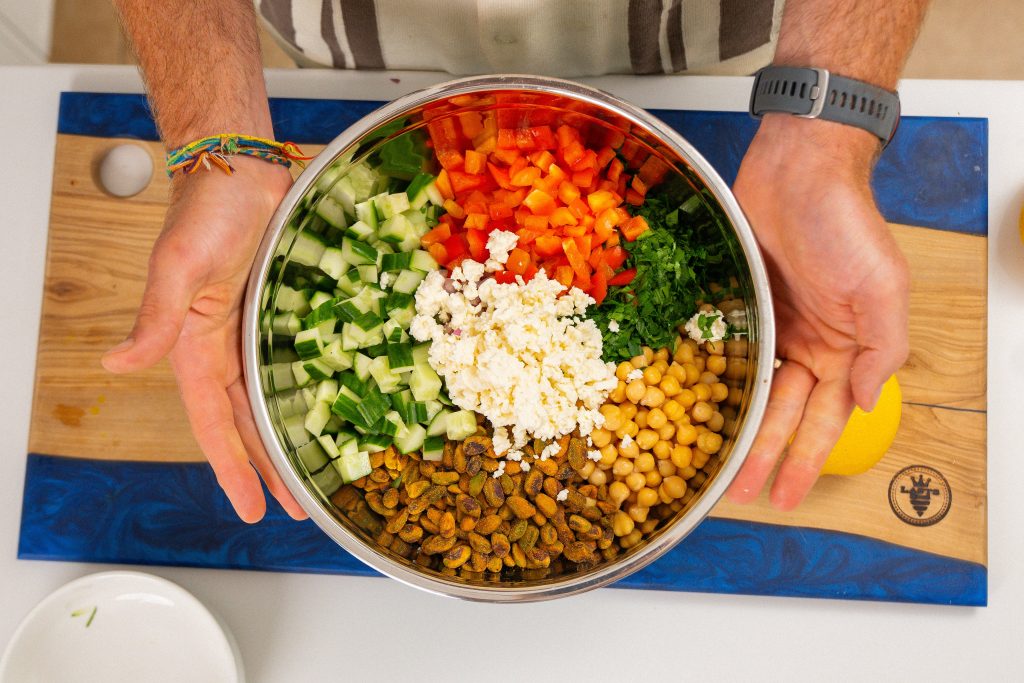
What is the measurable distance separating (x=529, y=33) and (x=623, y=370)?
649mm

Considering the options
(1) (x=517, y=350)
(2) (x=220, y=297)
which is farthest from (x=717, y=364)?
(2) (x=220, y=297)

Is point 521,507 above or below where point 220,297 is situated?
below

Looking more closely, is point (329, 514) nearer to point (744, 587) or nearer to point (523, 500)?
point (523, 500)

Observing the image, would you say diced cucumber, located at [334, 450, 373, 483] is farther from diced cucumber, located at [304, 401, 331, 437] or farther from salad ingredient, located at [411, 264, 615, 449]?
salad ingredient, located at [411, 264, 615, 449]

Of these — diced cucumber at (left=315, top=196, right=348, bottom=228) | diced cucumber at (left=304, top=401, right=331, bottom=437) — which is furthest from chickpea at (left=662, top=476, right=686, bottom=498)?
diced cucumber at (left=315, top=196, right=348, bottom=228)

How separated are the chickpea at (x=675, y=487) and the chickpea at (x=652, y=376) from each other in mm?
169

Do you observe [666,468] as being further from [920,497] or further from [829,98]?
[829,98]

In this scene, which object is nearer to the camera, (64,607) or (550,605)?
(64,607)

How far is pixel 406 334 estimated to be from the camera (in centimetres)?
138

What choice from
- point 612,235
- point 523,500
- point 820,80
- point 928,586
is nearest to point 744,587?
point 928,586

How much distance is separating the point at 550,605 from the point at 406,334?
61cm

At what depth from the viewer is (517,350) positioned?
129cm

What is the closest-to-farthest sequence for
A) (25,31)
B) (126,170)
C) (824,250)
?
1. (824,250)
2. (126,170)
3. (25,31)

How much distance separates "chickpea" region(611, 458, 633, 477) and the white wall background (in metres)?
2.35
